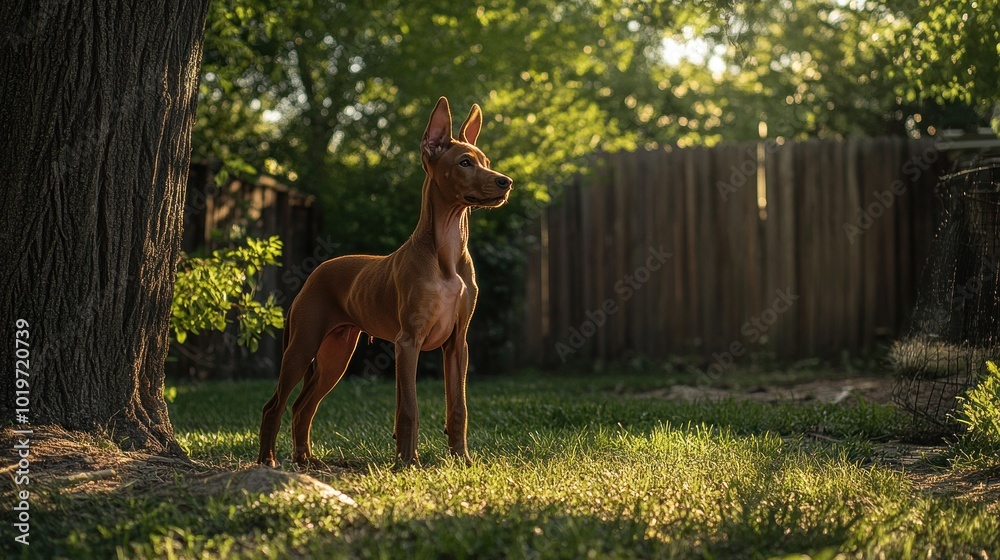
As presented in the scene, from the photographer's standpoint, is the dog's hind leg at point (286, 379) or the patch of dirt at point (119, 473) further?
the dog's hind leg at point (286, 379)

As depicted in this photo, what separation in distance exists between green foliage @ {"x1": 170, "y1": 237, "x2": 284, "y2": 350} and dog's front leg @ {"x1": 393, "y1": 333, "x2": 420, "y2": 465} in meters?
1.71

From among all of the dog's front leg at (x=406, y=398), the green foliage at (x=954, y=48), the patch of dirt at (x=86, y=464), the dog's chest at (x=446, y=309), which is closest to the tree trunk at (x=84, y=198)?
the patch of dirt at (x=86, y=464)

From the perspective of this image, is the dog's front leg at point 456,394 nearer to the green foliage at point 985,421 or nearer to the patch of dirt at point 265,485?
the patch of dirt at point 265,485

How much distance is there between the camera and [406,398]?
14.8ft

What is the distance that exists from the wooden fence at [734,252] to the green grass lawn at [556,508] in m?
6.14

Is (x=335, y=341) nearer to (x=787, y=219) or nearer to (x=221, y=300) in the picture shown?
(x=221, y=300)

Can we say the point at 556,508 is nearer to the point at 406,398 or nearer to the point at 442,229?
the point at 406,398

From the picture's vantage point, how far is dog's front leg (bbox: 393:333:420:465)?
4504mm

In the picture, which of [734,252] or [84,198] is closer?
[84,198]

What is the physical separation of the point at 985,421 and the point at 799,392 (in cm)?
400

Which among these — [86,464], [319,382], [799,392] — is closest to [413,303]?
[319,382]

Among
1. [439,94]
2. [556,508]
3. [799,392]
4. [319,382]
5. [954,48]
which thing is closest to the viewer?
[556,508]

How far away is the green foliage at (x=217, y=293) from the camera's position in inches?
233

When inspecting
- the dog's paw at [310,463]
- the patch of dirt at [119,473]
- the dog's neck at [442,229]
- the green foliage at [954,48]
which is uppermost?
the green foliage at [954,48]
